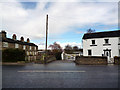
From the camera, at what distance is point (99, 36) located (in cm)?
2508

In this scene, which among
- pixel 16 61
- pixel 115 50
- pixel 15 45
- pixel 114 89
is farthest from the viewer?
pixel 15 45

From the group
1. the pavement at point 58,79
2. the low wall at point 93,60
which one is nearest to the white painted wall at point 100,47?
the low wall at point 93,60

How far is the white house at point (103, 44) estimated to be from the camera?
2306cm

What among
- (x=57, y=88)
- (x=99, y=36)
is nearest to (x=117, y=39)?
(x=99, y=36)

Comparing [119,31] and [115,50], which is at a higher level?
[119,31]

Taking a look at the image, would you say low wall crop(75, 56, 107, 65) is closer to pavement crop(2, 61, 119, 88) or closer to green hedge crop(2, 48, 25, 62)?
pavement crop(2, 61, 119, 88)

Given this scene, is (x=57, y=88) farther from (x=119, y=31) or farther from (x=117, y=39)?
(x=119, y=31)

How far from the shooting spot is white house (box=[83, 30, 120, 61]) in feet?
75.7

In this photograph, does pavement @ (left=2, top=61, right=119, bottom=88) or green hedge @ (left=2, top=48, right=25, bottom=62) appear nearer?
pavement @ (left=2, top=61, right=119, bottom=88)

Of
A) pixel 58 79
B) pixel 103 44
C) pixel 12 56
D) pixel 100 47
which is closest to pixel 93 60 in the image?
pixel 100 47

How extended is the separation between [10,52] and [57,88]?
657 inches

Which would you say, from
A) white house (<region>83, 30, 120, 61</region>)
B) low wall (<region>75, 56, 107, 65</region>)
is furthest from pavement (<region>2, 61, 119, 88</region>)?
white house (<region>83, 30, 120, 61</region>)

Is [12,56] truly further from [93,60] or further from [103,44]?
[103,44]

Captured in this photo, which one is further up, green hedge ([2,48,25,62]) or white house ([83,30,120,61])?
white house ([83,30,120,61])
